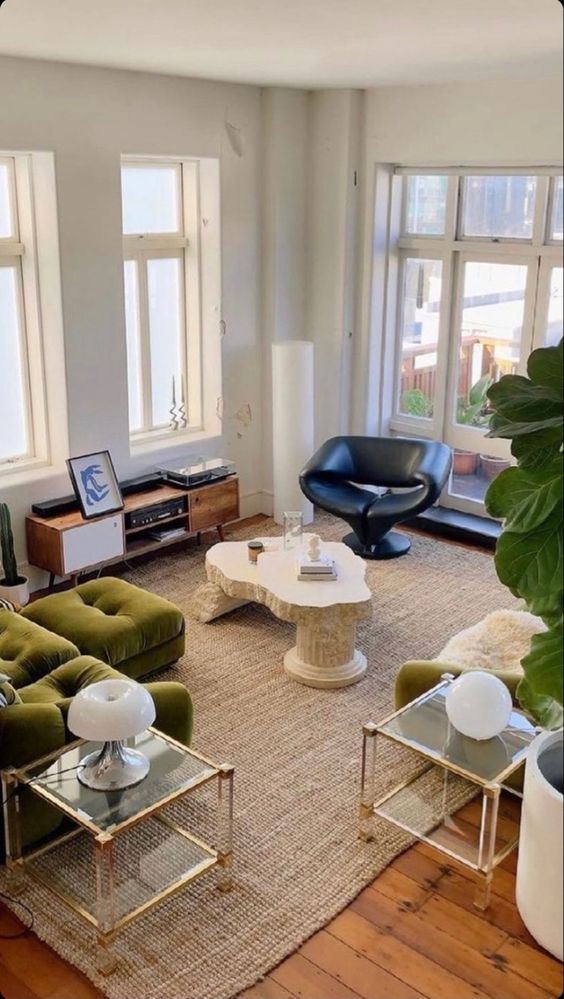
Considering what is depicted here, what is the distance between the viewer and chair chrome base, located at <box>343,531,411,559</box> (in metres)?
5.35

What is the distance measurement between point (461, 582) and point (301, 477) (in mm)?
1041

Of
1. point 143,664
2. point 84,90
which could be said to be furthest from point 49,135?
point 143,664

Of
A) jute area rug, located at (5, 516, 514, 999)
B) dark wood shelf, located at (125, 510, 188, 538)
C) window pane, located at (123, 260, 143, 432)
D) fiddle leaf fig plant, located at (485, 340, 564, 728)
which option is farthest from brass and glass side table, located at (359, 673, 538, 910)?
window pane, located at (123, 260, 143, 432)

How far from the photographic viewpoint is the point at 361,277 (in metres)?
5.60

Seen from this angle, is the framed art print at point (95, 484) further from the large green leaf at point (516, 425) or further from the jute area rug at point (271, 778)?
the large green leaf at point (516, 425)

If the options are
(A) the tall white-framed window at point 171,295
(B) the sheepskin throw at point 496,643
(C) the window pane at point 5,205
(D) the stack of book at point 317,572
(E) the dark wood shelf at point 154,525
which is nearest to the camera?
(B) the sheepskin throw at point 496,643

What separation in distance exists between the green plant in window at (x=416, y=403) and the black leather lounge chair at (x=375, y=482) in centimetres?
51

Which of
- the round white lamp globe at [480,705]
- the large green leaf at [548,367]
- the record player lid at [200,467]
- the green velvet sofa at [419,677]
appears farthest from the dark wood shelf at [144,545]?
the large green leaf at [548,367]

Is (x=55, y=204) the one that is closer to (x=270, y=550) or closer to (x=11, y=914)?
(x=270, y=550)

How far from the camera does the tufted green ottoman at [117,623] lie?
3.72 metres

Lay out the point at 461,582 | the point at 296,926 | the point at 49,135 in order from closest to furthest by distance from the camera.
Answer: the point at 296,926
the point at 49,135
the point at 461,582

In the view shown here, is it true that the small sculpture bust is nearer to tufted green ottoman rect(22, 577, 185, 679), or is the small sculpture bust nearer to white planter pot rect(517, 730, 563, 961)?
tufted green ottoman rect(22, 577, 185, 679)

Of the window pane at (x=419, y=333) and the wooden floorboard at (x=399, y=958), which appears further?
the window pane at (x=419, y=333)

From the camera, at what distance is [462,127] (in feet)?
7.75
